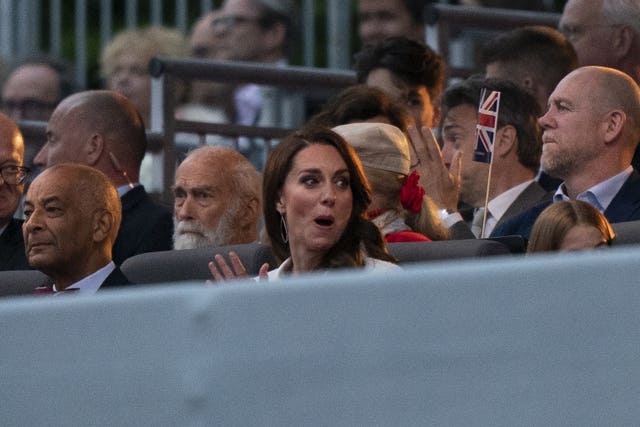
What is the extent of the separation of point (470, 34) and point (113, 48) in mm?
2214

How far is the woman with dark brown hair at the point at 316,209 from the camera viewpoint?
18.0 ft

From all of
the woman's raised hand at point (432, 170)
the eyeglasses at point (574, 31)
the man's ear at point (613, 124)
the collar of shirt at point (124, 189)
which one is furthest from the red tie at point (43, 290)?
the eyeglasses at point (574, 31)

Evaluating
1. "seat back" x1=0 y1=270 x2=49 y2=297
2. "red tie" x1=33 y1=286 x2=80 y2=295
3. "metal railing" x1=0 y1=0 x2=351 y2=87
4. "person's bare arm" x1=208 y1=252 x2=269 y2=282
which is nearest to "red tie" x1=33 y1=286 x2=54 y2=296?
"red tie" x1=33 y1=286 x2=80 y2=295

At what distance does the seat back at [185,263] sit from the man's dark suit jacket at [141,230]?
780 mm

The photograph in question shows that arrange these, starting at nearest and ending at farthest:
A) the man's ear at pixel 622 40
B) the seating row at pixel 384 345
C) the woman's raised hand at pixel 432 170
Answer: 1. the seating row at pixel 384 345
2. the woman's raised hand at pixel 432 170
3. the man's ear at pixel 622 40

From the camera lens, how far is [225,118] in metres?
10.4

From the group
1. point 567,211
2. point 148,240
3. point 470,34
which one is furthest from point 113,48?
point 567,211

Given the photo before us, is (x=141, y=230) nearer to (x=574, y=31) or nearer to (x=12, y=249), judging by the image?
(x=12, y=249)

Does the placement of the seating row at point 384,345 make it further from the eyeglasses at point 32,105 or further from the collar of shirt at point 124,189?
the eyeglasses at point 32,105

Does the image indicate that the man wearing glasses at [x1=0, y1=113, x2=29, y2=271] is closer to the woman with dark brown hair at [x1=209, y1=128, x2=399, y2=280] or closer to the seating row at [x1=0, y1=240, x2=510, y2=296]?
the seating row at [x1=0, y1=240, x2=510, y2=296]

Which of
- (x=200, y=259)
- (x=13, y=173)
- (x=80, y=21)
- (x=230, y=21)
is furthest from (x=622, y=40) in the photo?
(x=80, y=21)

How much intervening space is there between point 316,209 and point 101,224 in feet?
3.47

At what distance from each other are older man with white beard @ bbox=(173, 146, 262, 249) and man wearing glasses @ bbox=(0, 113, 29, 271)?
78 cm

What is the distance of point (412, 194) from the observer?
609 cm
